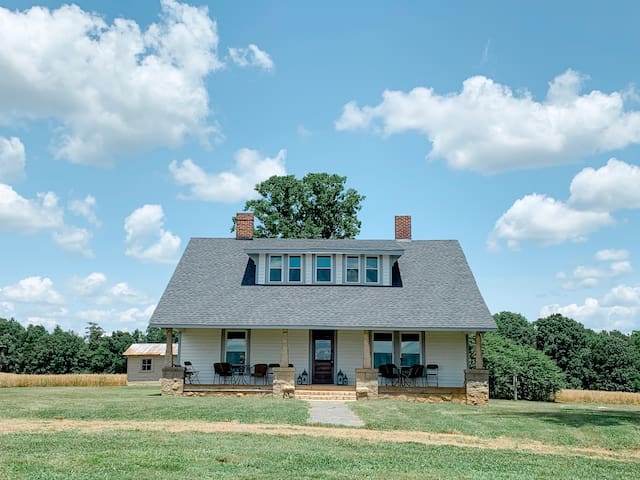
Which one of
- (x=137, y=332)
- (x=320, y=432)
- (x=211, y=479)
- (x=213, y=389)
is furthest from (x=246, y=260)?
(x=137, y=332)

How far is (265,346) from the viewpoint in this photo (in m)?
26.1

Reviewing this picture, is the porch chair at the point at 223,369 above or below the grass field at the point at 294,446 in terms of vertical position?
above

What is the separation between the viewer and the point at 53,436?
40.6 ft

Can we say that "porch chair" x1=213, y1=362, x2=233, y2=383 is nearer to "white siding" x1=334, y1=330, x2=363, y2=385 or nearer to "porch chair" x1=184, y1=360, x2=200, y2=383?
"porch chair" x1=184, y1=360, x2=200, y2=383

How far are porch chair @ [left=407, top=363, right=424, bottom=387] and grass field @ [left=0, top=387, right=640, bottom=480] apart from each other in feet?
19.4

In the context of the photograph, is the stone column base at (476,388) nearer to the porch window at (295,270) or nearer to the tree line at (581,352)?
the porch window at (295,270)

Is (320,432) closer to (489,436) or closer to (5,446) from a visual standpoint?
(489,436)

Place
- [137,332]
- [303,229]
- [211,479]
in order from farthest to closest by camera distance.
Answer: [137,332] → [303,229] → [211,479]

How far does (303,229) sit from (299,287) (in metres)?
14.5

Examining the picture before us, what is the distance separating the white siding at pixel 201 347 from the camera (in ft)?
85.0

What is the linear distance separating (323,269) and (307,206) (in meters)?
15.3

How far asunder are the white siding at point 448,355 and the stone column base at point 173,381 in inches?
365

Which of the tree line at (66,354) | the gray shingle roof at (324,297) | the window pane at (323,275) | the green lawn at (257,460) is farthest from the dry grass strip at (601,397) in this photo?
the tree line at (66,354)

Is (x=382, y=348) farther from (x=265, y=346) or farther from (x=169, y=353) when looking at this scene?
(x=169, y=353)
